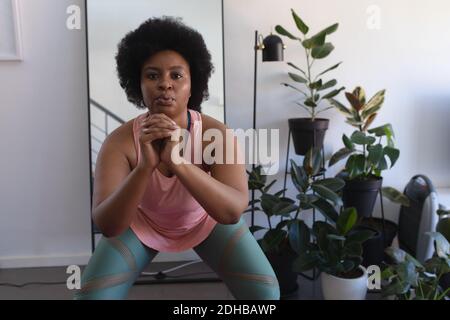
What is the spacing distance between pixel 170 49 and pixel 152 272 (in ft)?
4.52

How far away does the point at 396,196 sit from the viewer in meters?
1.87

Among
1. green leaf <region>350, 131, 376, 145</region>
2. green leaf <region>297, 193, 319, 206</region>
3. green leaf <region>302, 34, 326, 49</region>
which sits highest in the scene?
green leaf <region>302, 34, 326, 49</region>

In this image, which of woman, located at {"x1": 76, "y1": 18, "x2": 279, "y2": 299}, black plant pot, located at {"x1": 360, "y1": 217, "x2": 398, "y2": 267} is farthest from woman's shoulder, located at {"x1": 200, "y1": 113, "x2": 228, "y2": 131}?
black plant pot, located at {"x1": 360, "y1": 217, "x2": 398, "y2": 267}

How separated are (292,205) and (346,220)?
225 millimetres

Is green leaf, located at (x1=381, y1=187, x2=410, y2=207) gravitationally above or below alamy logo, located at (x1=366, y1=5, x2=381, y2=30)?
below

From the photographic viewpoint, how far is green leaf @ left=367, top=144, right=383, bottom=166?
177cm

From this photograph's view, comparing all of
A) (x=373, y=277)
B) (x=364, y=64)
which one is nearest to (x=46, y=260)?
(x=373, y=277)

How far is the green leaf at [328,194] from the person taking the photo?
163 centimetres

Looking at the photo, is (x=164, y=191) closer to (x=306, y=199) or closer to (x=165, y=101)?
(x=165, y=101)

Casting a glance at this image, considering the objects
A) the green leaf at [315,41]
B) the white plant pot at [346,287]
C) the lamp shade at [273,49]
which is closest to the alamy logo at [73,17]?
the lamp shade at [273,49]

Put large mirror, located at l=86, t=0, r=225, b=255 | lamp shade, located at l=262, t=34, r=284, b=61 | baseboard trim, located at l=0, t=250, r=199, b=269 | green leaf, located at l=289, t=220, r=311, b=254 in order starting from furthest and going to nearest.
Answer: baseboard trim, located at l=0, t=250, r=199, b=269 < large mirror, located at l=86, t=0, r=225, b=255 < lamp shade, located at l=262, t=34, r=284, b=61 < green leaf, located at l=289, t=220, r=311, b=254

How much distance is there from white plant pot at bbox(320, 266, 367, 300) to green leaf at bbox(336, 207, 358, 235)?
0.70 feet

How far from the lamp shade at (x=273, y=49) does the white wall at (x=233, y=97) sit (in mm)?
237

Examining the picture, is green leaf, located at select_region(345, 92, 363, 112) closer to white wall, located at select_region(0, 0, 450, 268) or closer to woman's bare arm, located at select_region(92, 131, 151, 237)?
white wall, located at select_region(0, 0, 450, 268)
